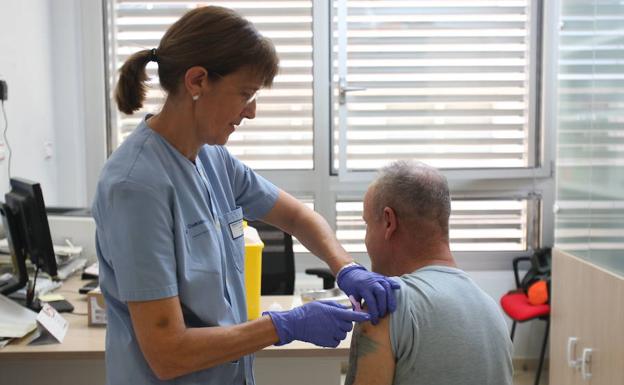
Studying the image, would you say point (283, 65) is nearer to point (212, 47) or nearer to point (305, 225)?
point (305, 225)

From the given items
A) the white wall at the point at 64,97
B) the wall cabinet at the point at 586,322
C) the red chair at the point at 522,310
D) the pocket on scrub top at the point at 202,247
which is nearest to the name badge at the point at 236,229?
the pocket on scrub top at the point at 202,247

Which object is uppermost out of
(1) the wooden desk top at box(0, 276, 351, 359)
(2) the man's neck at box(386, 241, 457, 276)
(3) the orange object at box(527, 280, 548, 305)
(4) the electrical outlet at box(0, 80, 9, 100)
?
(4) the electrical outlet at box(0, 80, 9, 100)

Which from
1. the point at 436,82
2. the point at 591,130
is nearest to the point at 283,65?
the point at 436,82

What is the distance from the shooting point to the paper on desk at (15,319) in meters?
1.89

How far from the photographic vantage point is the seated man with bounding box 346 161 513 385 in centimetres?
115

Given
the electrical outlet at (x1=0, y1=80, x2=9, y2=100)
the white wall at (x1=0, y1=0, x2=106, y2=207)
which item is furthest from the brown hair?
the white wall at (x1=0, y1=0, x2=106, y2=207)

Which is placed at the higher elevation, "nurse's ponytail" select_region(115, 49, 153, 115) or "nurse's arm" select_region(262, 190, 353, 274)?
"nurse's ponytail" select_region(115, 49, 153, 115)

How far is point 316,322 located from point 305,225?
17.9 inches

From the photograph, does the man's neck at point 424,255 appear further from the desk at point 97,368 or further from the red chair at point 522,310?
the red chair at point 522,310

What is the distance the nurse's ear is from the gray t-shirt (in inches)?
19.9

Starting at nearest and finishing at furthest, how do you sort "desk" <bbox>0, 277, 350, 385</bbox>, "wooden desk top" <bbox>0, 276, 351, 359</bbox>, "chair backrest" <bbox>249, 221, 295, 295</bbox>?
"wooden desk top" <bbox>0, 276, 351, 359</bbox>, "desk" <bbox>0, 277, 350, 385</bbox>, "chair backrest" <bbox>249, 221, 295, 295</bbox>

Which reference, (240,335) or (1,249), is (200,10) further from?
(1,249)

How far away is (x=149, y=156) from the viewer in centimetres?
121

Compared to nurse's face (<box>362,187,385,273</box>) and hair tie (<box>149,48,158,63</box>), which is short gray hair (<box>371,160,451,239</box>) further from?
hair tie (<box>149,48,158,63</box>)
